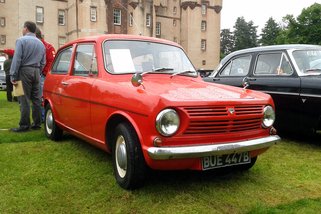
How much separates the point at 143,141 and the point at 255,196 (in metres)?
1.45

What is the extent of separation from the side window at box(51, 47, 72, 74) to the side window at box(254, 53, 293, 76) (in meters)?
3.69

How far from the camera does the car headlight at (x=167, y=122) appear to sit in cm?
372

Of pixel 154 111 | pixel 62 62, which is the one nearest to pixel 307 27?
pixel 62 62

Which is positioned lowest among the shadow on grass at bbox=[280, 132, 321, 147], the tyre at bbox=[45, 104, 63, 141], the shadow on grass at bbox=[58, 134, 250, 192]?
the shadow on grass at bbox=[58, 134, 250, 192]

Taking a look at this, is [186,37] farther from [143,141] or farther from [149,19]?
[143,141]

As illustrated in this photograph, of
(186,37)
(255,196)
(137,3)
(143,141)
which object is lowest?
(255,196)

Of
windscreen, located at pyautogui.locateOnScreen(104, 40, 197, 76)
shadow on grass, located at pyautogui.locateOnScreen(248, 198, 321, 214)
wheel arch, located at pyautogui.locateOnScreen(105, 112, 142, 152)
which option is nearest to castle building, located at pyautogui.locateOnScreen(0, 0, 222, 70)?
windscreen, located at pyautogui.locateOnScreen(104, 40, 197, 76)

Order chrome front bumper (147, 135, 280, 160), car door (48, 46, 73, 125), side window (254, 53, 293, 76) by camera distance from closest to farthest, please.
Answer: chrome front bumper (147, 135, 280, 160), car door (48, 46, 73, 125), side window (254, 53, 293, 76)

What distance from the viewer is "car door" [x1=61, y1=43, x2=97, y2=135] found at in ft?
16.9

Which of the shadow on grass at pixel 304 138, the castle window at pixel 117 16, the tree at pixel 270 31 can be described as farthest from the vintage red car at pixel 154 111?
the tree at pixel 270 31

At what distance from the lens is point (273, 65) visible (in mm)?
7152

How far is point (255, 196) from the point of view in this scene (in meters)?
4.17

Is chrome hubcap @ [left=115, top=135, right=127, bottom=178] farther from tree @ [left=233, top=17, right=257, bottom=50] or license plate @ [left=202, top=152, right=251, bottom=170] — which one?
tree @ [left=233, top=17, right=257, bottom=50]

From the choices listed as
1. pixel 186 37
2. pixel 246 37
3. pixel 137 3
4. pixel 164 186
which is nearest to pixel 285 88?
pixel 164 186
